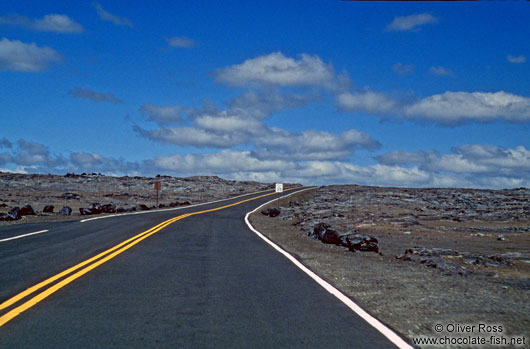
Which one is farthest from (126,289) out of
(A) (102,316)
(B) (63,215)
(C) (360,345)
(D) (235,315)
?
(B) (63,215)

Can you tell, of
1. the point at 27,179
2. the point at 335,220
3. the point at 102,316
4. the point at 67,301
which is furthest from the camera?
the point at 27,179

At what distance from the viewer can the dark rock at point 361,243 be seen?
1672cm

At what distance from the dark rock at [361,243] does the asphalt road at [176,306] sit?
15.9ft

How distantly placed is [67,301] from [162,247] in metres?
7.31

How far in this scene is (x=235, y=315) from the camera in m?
6.38

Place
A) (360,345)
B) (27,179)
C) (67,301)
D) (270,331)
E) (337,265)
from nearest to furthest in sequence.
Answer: (360,345) < (270,331) < (67,301) < (337,265) < (27,179)

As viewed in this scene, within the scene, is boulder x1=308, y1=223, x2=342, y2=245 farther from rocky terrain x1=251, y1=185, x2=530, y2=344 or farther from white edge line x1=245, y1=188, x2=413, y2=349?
white edge line x1=245, y1=188, x2=413, y2=349

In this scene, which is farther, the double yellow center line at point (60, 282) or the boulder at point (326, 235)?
the boulder at point (326, 235)

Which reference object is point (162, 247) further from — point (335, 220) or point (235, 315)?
point (335, 220)

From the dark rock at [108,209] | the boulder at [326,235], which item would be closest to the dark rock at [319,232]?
the boulder at [326,235]

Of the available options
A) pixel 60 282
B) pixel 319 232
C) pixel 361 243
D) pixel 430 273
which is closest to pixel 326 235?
pixel 319 232

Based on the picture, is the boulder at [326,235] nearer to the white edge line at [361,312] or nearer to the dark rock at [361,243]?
the dark rock at [361,243]

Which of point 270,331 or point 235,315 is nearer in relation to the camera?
point 270,331

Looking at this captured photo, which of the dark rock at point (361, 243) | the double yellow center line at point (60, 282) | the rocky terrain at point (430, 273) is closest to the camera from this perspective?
the double yellow center line at point (60, 282)
